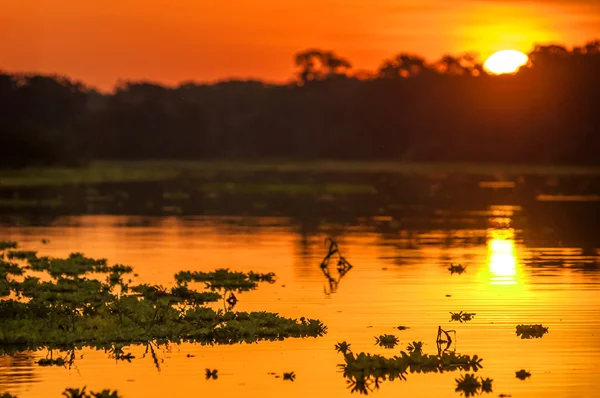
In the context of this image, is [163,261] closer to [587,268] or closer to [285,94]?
[587,268]

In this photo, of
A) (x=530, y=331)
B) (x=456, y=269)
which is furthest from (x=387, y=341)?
(x=456, y=269)

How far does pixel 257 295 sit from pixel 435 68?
147 metres

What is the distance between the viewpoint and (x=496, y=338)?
2161 centimetres

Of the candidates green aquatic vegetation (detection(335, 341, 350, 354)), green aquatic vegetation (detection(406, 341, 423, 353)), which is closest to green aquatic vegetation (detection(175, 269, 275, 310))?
green aquatic vegetation (detection(335, 341, 350, 354))

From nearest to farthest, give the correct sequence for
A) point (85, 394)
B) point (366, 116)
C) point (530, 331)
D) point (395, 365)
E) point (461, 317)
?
point (85, 394) < point (395, 365) < point (530, 331) < point (461, 317) < point (366, 116)

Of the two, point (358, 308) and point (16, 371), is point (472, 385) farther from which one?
point (358, 308)

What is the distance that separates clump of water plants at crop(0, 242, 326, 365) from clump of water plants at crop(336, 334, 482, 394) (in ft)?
9.56

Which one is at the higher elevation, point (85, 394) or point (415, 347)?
point (415, 347)

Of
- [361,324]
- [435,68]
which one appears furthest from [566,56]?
[361,324]

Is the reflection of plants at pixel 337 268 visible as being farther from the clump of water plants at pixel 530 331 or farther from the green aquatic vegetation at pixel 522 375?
the green aquatic vegetation at pixel 522 375

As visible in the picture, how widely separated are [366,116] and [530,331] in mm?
141805

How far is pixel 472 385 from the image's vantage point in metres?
17.7

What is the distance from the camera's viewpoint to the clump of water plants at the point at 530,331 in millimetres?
21641

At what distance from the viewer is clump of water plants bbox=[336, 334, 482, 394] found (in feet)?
60.0
